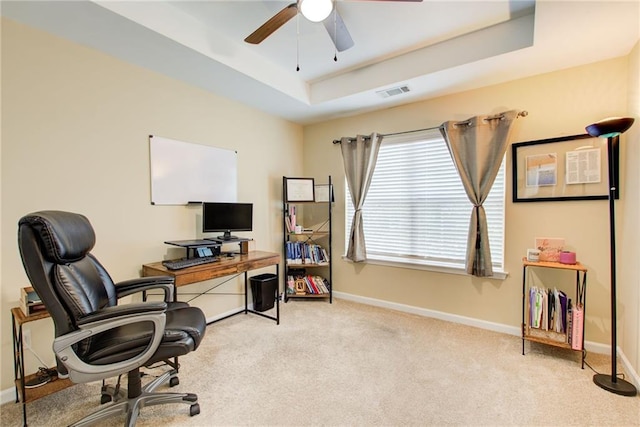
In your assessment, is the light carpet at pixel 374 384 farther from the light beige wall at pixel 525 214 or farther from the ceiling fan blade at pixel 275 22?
the ceiling fan blade at pixel 275 22

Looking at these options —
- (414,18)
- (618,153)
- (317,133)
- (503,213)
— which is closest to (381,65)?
(414,18)

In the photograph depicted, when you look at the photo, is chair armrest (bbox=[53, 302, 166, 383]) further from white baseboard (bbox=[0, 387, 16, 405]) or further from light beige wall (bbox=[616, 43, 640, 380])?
light beige wall (bbox=[616, 43, 640, 380])

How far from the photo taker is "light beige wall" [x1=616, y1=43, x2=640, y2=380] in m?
2.03

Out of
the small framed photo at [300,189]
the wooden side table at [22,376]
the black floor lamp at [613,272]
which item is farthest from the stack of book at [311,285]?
the black floor lamp at [613,272]

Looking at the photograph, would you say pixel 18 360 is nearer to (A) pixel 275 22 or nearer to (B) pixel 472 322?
(A) pixel 275 22

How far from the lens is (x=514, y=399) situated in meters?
1.85

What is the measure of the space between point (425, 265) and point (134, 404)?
110 inches


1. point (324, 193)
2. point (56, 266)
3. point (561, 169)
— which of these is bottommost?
point (56, 266)

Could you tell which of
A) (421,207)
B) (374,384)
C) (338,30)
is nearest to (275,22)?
(338,30)

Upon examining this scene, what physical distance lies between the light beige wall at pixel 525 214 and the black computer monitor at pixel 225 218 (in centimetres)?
162

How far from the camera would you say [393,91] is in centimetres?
301

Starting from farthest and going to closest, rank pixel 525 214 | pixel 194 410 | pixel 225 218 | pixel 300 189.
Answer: pixel 300 189, pixel 225 218, pixel 525 214, pixel 194 410

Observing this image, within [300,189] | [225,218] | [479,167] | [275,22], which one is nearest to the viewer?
[275,22]

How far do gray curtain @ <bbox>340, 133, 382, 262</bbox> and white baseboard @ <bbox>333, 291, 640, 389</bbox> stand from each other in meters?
0.56
